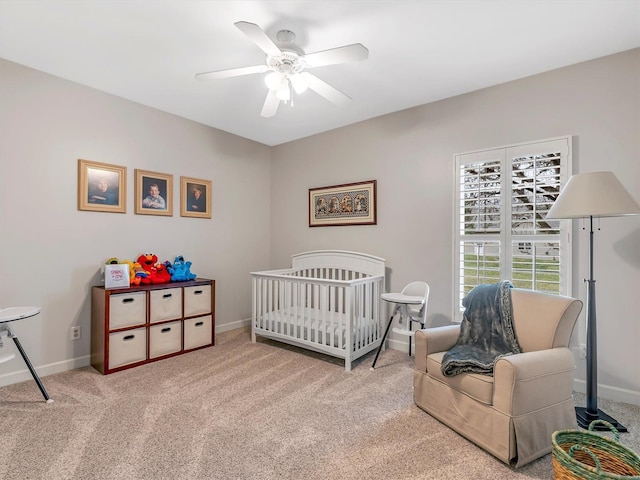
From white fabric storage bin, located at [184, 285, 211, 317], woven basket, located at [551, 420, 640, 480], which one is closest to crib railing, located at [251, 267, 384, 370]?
white fabric storage bin, located at [184, 285, 211, 317]

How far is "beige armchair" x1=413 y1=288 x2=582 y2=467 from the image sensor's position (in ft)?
Answer: 5.44

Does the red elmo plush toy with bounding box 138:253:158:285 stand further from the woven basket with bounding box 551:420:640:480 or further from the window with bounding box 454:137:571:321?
the woven basket with bounding box 551:420:640:480

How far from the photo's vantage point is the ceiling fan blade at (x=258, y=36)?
1.68 m

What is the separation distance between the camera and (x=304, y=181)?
4332 mm

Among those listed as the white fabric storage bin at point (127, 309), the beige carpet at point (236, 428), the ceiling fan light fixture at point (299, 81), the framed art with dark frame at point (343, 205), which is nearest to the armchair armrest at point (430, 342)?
the beige carpet at point (236, 428)

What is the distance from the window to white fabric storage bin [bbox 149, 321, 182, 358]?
2.71 meters

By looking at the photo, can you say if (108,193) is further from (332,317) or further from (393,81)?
(393,81)

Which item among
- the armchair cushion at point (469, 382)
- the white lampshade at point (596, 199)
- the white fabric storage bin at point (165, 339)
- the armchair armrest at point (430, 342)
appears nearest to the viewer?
the armchair cushion at point (469, 382)

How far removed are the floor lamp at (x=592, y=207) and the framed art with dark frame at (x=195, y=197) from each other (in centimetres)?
339

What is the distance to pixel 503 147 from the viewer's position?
2.82 metres

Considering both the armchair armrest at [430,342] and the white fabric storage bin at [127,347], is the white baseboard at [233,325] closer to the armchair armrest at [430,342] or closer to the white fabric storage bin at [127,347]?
the white fabric storage bin at [127,347]

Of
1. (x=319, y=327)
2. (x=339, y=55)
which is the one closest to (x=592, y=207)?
(x=339, y=55)

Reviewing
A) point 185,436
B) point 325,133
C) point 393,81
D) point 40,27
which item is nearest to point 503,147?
point 393,81

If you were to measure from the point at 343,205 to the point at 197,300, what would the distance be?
1.95 m
